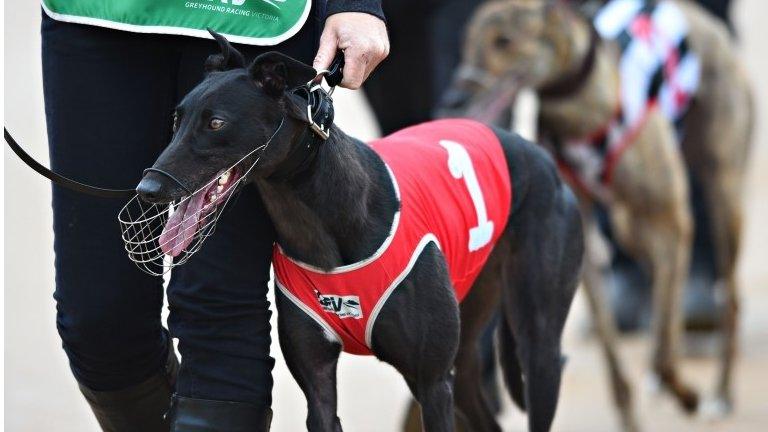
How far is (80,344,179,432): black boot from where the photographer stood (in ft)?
10.5

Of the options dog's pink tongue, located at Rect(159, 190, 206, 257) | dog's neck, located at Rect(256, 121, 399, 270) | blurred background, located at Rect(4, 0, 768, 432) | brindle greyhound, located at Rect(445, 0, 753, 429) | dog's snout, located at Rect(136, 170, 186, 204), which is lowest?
blurred background, located at Rect(4, 0, 768, 432)

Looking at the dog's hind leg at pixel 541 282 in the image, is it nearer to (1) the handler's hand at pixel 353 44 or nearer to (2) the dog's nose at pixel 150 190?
(1) the handler's hand at pixel 353 44

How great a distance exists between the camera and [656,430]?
5.57 metres

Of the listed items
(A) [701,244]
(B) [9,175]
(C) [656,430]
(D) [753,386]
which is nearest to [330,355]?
(C) [656,430]

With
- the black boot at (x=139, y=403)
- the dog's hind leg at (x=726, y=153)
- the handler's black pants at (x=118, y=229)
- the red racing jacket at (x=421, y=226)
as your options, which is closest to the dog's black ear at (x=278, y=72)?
the handler's black pants at (x=118, y=229)

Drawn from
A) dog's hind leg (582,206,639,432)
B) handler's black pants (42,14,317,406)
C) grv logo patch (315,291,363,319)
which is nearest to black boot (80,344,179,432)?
handler's black pants (42,14,317,406)

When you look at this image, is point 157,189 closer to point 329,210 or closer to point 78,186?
point 78,186

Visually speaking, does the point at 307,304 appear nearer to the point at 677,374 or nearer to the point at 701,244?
the point at 677,374

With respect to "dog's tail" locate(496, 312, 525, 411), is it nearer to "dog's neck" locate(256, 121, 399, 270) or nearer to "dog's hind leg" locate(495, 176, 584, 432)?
"dog's hind leg" locate(495, 176, 584, 432)

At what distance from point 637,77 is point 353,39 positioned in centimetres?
301

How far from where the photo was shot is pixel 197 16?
2852 mm

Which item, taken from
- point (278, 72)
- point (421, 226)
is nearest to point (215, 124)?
point (278, 72)

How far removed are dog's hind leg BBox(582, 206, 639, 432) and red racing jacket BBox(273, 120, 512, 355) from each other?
1.78 metres

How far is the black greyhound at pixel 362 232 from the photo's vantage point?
269 centimetres
